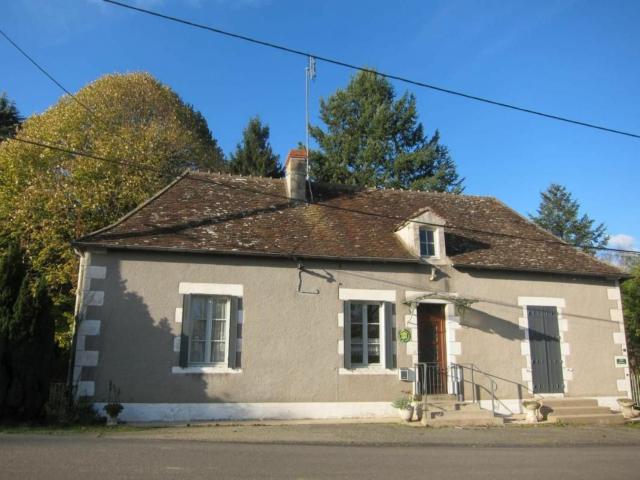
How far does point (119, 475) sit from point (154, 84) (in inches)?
949

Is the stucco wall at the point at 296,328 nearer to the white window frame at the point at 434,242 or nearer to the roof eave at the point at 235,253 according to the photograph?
the roof eave at the point at 235,253

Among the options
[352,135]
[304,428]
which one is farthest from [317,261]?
[352,135]

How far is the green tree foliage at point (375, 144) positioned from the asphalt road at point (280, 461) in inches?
875

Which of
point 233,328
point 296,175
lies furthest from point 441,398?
point 296,175

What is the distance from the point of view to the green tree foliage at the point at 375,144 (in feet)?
102

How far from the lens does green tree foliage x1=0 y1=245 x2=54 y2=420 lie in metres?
11.0

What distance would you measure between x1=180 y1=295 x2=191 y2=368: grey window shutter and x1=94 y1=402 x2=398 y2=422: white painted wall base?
0.99m

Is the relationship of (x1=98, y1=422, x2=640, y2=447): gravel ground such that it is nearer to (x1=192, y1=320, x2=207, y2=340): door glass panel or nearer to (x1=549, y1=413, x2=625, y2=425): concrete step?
(x1=549, y1=413, x2=625, y2=425): concrete step

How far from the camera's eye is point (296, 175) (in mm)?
16078

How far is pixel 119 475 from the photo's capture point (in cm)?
637

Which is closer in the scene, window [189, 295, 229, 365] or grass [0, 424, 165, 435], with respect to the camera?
grass [0, 424, 165, 435]

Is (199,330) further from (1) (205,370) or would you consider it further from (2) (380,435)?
(2) (380,435)

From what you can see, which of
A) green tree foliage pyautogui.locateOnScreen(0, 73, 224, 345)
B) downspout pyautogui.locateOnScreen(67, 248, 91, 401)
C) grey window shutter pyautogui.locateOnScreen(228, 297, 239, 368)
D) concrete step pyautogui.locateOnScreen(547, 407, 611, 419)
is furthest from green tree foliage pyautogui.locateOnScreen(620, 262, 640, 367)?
downspout pyautogui.locateOnScreen(67, 248, 91, 401)

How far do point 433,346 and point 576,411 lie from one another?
398 centimetres
